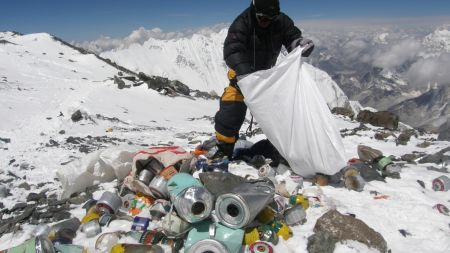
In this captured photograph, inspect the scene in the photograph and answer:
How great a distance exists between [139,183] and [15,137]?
662cm

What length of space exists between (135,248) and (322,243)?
1.74 meters

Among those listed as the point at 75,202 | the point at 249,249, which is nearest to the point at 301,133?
the point at 249,249

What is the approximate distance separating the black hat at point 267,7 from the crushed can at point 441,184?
3191mm

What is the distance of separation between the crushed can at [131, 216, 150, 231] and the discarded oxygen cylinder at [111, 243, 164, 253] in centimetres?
44

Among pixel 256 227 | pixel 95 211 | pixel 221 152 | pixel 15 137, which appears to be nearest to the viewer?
pixel 256 227

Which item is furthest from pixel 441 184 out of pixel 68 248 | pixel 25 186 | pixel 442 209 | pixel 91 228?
pixel 25 186

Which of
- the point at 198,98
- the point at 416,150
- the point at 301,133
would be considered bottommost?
the point at 198,98

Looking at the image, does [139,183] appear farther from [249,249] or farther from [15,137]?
[15,137]

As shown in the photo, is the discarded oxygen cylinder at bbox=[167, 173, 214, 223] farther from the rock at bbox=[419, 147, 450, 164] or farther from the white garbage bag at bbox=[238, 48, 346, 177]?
the rock at bbox=[419, 147, 450, 164]

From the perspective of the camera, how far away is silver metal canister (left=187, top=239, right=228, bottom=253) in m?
3.08

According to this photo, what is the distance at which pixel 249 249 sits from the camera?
3.42m

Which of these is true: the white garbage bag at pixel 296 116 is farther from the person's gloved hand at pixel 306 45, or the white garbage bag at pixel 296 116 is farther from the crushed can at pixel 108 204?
the crushed can at pixel 108 204

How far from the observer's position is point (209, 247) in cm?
308

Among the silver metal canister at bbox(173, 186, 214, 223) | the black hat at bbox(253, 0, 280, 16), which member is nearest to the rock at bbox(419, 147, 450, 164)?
the black hat at bbox(253, 0, 280, 16)
